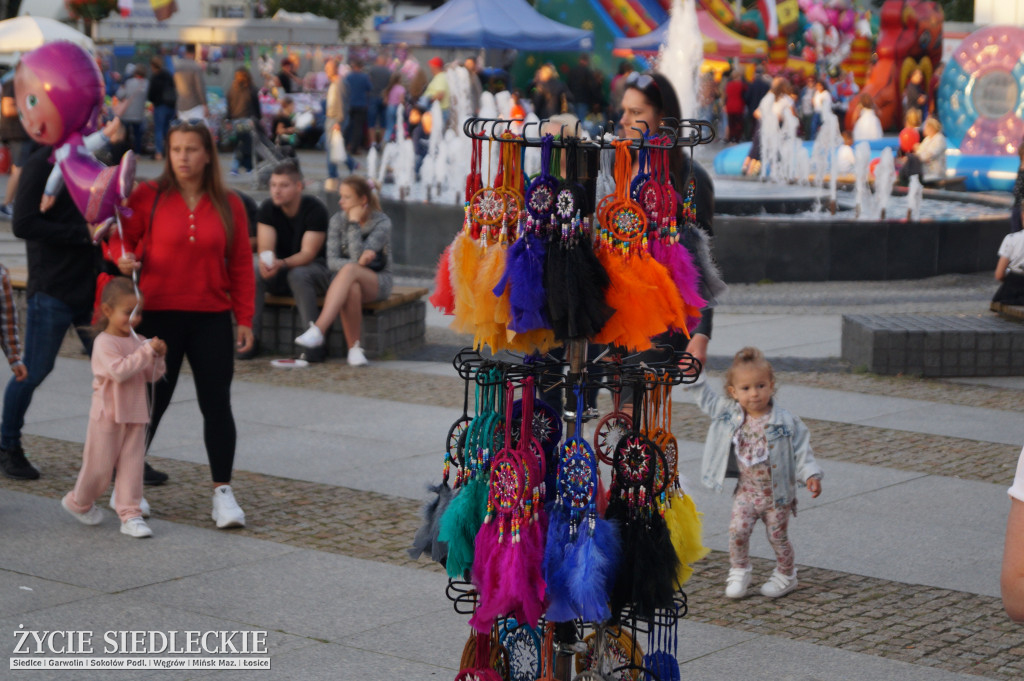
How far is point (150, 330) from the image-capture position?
6.05m

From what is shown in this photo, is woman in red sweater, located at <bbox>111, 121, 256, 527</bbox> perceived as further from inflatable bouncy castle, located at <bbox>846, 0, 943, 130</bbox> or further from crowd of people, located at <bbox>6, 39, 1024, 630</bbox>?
inflatable bouncy castle, located at <bbox>846, 0, 943, 130</bbox>

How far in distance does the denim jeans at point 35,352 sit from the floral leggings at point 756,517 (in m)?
3.36

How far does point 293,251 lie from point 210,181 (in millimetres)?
4257

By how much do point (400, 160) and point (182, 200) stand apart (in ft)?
39.7

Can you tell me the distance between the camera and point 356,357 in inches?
394

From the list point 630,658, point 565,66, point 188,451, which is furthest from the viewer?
point 565,66

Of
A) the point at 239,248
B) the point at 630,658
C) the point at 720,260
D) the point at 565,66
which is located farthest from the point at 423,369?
the point at 565,66

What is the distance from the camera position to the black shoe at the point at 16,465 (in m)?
6.81

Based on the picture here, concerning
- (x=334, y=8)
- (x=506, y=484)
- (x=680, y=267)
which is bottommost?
(x=506, y=484)

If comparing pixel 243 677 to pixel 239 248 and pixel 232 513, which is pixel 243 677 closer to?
pixel 232 513

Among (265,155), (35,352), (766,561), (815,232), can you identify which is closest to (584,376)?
(766,561)

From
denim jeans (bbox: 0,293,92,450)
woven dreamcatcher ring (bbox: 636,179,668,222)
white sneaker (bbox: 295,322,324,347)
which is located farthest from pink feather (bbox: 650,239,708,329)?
white sneaker (bbox: 295,322,324,347)

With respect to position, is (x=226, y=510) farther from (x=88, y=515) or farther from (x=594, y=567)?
(x=594, y=567)

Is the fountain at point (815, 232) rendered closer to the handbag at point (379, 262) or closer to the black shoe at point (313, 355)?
the handbag at point (379, 262)
